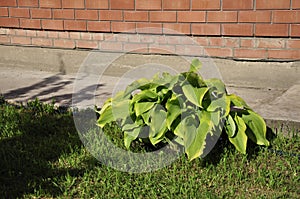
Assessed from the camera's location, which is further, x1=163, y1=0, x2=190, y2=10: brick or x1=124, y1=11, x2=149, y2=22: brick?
x1=124, y1=11, x2=149, y2=22: brick

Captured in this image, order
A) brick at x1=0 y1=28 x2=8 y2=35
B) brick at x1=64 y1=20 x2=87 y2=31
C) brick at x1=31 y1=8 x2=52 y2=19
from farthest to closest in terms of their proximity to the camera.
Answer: brick at x1=0 y1=28 x2=8 y2=35 < brick at x1=31 y1=8 x2=52 y2=19 < brick at x1=64 y1=20 x2=87 y2=31

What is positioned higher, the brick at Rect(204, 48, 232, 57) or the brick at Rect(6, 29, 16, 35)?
the brick at Rect(6, 29, 16, 35)

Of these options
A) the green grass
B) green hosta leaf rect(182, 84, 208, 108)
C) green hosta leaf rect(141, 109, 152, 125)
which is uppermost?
green hosta leaf rect(182, 84, 208, 108)

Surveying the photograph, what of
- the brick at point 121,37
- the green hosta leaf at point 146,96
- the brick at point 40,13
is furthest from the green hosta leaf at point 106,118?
the brick at point 40,13

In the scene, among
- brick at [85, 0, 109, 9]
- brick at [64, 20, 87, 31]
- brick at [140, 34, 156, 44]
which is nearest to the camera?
brick at [140, 34, 156, 44]

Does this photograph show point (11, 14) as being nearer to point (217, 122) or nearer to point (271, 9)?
point (271, 9)

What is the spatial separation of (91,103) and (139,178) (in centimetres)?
171

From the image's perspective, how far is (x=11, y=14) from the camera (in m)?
6.73

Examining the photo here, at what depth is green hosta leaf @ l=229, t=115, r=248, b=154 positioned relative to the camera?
347 centimetres

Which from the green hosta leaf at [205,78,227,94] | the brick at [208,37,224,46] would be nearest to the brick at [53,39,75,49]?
the brick at [208,37,224,46]

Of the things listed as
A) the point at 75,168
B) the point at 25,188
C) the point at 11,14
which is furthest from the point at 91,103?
the point at 11,14

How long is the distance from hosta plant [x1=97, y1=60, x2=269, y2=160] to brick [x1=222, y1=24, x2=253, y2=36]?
1.69 meters

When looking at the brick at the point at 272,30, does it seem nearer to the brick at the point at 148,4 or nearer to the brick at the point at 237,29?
the brick at the point at 237,29

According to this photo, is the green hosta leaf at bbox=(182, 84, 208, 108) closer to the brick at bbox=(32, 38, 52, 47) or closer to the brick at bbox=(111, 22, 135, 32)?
the brick at bbox=(111, 22, 135, 32)
